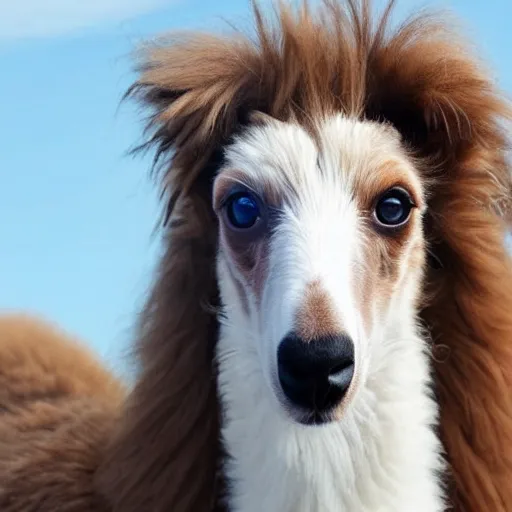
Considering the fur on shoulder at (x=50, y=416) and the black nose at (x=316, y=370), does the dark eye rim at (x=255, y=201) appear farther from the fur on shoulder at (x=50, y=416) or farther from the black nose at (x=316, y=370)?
the fur on shoulder at (x=50, y=416)

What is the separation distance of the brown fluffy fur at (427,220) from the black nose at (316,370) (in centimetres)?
31

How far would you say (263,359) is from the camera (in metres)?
1.73

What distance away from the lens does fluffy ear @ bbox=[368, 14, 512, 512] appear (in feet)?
6.31

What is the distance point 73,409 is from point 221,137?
30.4 inches

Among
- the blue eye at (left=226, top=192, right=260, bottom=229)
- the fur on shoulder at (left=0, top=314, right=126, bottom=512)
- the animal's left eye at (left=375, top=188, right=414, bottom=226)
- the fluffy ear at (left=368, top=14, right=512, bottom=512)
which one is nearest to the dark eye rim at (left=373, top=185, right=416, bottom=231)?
the animal's left eye at (left=375, top=188, right=414, bottom=226)

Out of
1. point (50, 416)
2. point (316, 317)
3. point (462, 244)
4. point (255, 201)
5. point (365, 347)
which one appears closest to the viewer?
point (316, 317)

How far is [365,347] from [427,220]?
352mm

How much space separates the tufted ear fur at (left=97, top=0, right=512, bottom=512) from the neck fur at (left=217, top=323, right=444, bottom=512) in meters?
0.07

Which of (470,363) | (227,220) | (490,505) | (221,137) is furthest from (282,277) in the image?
(490,505)

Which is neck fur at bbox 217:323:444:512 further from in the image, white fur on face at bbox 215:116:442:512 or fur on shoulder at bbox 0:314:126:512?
fur on shoulder at bbox 0:314:126:512

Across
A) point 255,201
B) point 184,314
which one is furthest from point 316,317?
point 184,314

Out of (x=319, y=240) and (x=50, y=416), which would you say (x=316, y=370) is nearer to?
(x=319, y=240)

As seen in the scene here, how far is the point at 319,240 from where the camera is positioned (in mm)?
1724

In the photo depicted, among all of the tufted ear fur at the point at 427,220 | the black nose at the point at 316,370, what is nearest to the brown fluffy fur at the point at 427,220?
the tufted ear fur at the point at 427,220
